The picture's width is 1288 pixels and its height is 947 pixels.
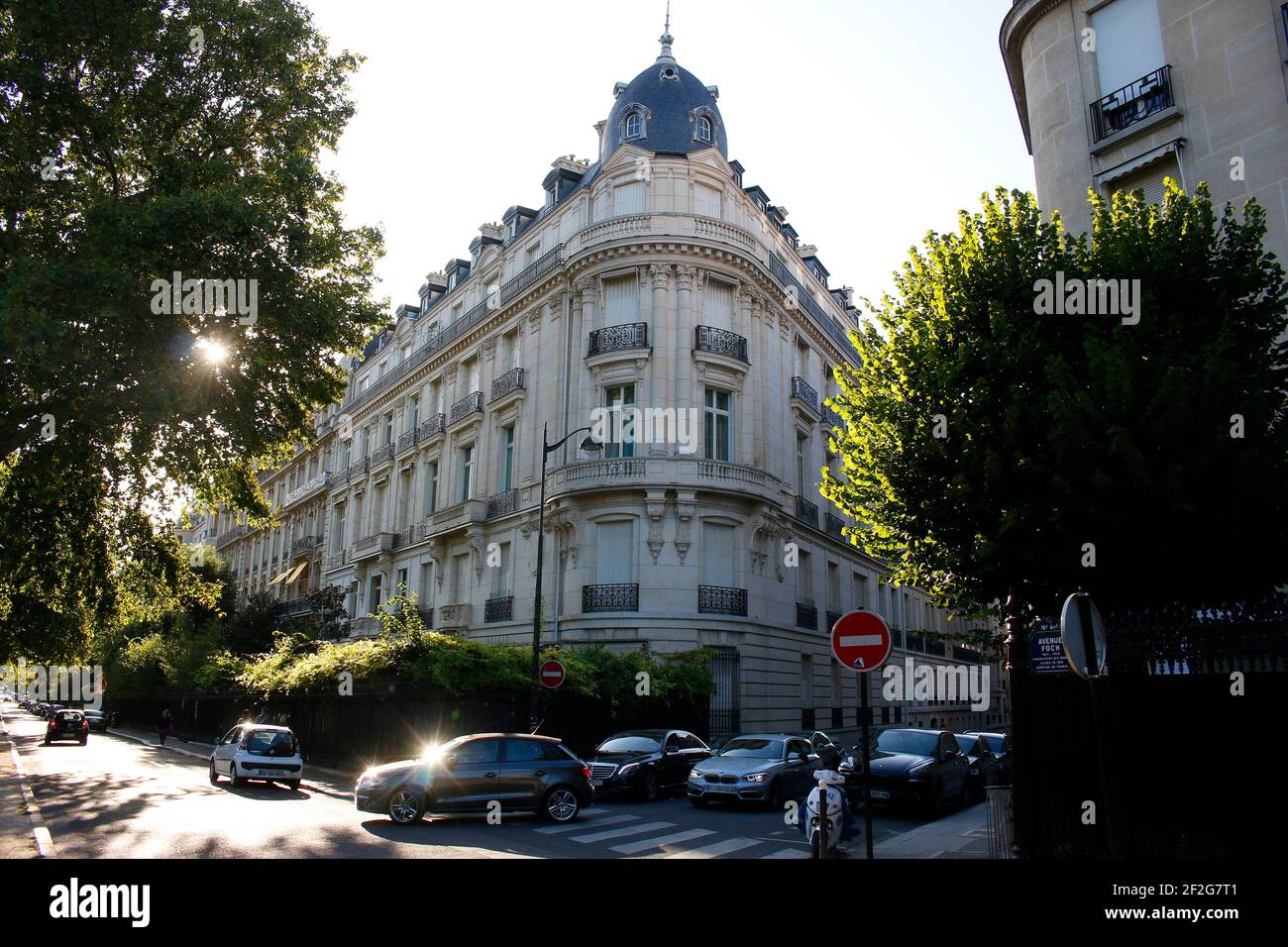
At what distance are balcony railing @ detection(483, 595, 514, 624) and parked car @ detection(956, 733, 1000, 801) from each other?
15128mm

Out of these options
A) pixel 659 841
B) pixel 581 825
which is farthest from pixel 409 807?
pixel 659 841

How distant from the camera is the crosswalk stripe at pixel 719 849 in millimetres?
10562

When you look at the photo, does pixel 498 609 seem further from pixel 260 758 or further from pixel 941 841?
pixel 941 841

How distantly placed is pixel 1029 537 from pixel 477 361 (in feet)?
88.0

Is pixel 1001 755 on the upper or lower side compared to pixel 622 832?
lower

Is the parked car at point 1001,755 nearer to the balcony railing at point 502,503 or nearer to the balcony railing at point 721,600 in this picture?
the balcony railing at point 721,600

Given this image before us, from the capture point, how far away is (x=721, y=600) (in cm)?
2475

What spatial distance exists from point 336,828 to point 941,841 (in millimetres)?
8901

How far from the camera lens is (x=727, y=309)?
27.7 metres

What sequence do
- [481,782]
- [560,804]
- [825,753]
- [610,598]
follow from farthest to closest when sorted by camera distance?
[610,598], [825,753], [560,804], [481,782]

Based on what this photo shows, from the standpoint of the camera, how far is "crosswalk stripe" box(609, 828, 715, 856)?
1094 centimetres

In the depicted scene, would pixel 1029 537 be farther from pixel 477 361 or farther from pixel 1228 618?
pixel 477 361

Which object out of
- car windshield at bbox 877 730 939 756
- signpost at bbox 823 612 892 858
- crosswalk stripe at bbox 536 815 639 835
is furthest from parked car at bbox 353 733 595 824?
signpost at bbox 823 612 892 858

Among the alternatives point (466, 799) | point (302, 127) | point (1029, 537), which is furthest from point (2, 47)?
point (1029, 537)
